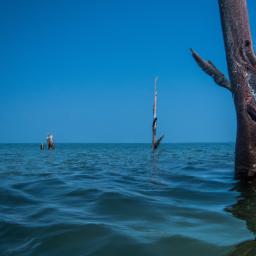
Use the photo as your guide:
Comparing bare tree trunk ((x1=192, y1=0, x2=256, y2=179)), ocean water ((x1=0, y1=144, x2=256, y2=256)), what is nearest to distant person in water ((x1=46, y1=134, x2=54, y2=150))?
ocean water ((x1=0, y1=144, x2=256, y2=256))

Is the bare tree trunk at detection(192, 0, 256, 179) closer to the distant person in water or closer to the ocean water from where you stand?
the ocean water

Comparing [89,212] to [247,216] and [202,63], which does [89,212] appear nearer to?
[247,216]

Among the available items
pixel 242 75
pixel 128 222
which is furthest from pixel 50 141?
pixel 128 222

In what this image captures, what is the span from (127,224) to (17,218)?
1.20 metres

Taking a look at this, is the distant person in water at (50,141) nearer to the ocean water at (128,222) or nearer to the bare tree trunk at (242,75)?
the ocean water at (128,222)

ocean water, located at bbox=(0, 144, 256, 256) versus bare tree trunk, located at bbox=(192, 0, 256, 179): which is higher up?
bare tree trunk, located at bbox=(192, 0, 256, 179)

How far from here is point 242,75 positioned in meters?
5.89

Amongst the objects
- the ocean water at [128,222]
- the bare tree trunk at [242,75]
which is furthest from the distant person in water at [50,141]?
the bare tree trunk at [242,75]

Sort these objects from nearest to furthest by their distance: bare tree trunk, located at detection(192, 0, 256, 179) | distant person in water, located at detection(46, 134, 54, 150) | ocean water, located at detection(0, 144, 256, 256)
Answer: ocean water, located at detection(0, 144, 256, 256)
bare tree trunk, located at detection(192, 0, 256, 179)
distant person in water, located at detection(46, 134, 54, 150)

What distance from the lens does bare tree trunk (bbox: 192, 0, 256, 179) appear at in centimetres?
575

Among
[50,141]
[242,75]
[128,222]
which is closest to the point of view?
[128,222]

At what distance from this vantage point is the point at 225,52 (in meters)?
6.23

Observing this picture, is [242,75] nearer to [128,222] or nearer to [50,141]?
[128,222]

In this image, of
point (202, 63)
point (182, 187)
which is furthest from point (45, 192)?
point (202, 63)
